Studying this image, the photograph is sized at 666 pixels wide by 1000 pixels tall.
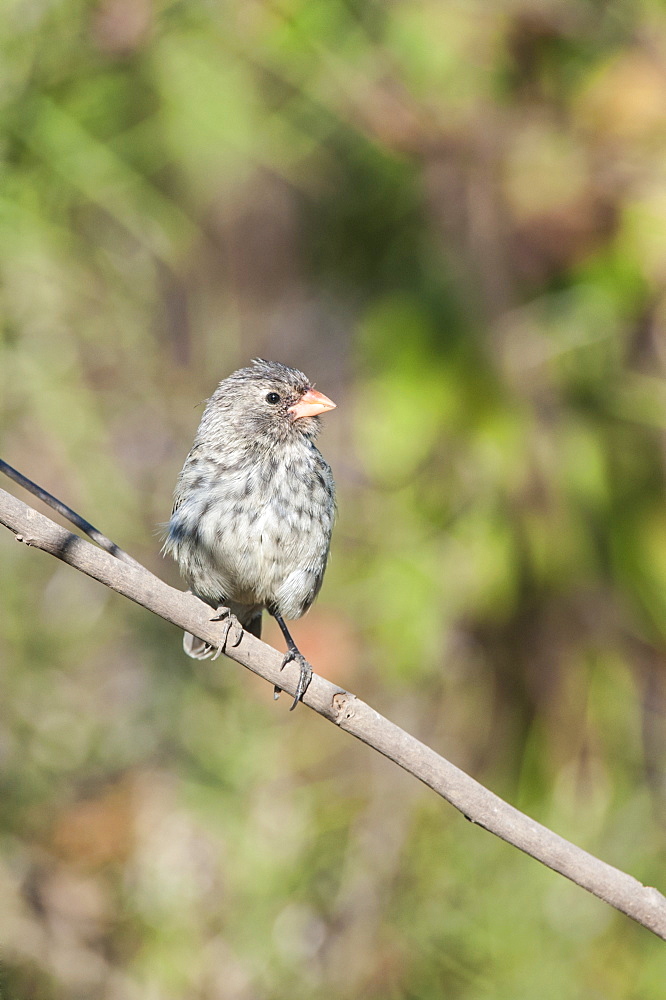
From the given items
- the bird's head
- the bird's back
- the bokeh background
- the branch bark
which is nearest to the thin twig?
the branch bark

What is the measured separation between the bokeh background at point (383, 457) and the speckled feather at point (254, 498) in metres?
1.14

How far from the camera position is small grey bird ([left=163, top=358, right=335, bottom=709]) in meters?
2.64

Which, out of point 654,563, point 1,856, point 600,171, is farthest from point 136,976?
point 600,171

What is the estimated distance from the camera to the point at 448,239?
4.05m

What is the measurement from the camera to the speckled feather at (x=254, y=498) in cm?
264

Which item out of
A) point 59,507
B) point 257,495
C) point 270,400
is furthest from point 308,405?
point 59,507

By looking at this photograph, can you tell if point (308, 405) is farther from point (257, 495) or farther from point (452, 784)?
point (452, 784)

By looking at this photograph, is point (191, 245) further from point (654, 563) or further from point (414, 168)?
point (654, 563)

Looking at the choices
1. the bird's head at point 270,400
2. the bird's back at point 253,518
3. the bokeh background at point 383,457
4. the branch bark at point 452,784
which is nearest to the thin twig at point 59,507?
the branch bark at point 452,784

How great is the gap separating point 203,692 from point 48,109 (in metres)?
2.27

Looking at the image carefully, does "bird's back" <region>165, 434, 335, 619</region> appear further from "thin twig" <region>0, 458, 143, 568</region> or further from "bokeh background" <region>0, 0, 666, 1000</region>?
"bokeh background" <region>0, 0, 666, 1000</region>

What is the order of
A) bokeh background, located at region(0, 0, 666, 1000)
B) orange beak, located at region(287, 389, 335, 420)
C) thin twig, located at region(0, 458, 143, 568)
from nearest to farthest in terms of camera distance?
1. thin twig, located at region(0, 458, 143, 568)
2. orange beak, located at region(287, 389, 335, 420)
3. bokeh background, located at region(0, 0, 666, 1000)

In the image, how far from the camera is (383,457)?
151 inches

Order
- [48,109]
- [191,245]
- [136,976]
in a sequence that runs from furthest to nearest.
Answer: [191,245] → [48,109] → [136,976]
